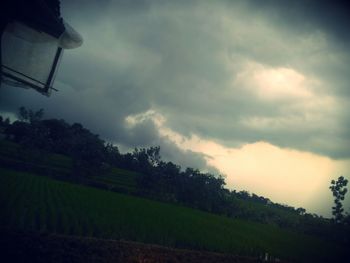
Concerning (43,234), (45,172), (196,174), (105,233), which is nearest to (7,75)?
(43,234)

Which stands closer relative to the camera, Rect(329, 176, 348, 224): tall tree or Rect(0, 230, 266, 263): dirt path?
Rect(0, 230, 266, 263): dirt path

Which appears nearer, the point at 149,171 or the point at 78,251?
the point at 78,251

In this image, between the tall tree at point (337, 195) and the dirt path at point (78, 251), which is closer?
the dirt path at point (78, 251)

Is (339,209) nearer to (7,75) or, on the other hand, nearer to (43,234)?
(43,234)

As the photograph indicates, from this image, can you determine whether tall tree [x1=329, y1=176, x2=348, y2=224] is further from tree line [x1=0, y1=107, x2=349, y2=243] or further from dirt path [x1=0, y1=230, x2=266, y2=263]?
dirt path [x1=0, y1=230, x2=266, y2=263]

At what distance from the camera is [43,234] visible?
40.7ft

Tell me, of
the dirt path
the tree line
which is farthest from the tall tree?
the dirt path

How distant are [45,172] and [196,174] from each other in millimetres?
45596

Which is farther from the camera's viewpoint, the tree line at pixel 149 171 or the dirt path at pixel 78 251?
the tree line at pixel 149 171

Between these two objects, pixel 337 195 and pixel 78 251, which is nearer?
pixel 78 251

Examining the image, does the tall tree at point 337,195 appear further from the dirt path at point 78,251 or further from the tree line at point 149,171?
the dirt path at point 78,251

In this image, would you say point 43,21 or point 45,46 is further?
point 45,46

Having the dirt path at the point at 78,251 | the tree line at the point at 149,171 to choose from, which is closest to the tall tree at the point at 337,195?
the tree line at the point at 149,171

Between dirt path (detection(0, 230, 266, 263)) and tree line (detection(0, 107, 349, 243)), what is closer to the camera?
dirt path (detection(0, 230, 266, 263))
